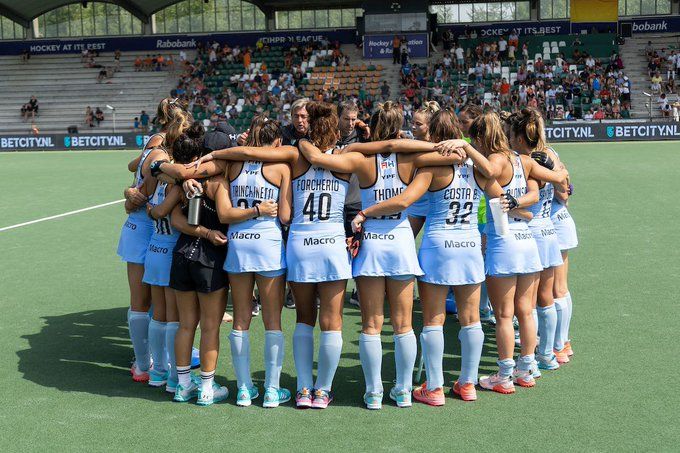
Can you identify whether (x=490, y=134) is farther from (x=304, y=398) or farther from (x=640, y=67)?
(x=640, y=67)

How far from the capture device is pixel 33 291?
10.0m

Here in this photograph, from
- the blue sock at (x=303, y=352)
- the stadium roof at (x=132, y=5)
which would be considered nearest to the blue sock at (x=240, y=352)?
the blue sock at (x=303, y=352)

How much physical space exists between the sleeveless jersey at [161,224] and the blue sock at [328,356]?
4.58 ft

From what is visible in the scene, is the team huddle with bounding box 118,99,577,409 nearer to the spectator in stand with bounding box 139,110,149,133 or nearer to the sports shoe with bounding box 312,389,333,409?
the sports shoe with bounding box 312,389,333,409

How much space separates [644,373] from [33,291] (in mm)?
6926

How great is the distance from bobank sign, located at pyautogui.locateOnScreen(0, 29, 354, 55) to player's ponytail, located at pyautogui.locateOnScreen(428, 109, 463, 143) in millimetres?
43338

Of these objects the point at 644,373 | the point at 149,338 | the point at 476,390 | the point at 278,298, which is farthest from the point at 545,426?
the point at 149,338

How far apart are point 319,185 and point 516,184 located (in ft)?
5.08

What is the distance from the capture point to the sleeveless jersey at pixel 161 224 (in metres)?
6.34

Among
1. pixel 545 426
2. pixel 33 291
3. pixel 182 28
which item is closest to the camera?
pixel 545 426

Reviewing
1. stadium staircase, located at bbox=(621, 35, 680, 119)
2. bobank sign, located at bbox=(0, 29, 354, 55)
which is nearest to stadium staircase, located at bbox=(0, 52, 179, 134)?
bobank sign, located at bbox=(0, 29, 354, 55)

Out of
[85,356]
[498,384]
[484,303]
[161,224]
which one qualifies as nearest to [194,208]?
[161,224]

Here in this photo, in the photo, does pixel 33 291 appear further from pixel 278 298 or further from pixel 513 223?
pixel 513 223

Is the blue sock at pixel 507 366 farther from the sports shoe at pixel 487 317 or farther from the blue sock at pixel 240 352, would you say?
the sports shoe at pixel 487 317
